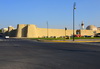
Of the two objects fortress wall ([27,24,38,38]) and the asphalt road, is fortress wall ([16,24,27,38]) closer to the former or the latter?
fortress wall ([27,24,38,38])

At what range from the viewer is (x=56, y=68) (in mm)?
8711

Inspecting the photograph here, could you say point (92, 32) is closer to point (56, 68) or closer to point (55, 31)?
point (55, 31)

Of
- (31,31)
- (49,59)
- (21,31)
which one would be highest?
(21,31)

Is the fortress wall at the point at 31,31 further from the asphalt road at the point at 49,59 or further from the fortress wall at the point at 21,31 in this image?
the asphalt road at the point at 49,59

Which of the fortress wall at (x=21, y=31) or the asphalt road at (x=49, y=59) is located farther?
the fortress wall at (x=21, y=31)

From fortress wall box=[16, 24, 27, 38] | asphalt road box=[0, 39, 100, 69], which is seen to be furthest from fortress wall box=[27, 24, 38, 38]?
asphalt road box=[0, 39, 100, 69]

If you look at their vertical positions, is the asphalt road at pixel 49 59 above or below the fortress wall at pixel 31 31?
below

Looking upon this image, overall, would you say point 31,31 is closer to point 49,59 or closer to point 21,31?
point 21,31

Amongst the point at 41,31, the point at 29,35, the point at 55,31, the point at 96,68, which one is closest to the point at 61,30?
the point at 55,31

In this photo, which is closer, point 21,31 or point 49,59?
point 49,59

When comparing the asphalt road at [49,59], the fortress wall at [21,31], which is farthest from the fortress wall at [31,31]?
the asphalt road at [49,59]

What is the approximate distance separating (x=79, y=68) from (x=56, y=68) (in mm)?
1017

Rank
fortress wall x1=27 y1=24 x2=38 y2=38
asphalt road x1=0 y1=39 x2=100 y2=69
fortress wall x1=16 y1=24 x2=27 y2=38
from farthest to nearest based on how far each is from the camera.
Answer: fortress wall x1=16 y1=24 x2=27 y2=38
fortress wall x1=27 y1=24 x2=38 y2=38
asphalt road x1=0 y1=39 x2=100 y2=69

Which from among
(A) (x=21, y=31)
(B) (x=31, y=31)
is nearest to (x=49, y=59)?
(B) (x=31, y=31)
